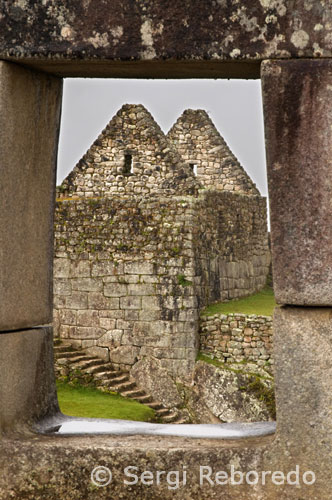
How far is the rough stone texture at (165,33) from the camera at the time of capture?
3.84 m

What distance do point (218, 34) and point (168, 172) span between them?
14013mm

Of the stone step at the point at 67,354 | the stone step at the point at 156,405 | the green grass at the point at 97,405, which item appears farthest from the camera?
the stone step at the point at 67,354

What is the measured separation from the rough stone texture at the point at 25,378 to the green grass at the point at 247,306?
39.0 ft

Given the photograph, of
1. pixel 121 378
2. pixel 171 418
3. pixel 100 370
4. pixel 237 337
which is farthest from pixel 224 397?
pixel 100 370

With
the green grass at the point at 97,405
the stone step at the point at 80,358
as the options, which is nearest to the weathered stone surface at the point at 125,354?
the stone step at the point at 80,358

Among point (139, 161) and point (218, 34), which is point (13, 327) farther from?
point (139, 161)

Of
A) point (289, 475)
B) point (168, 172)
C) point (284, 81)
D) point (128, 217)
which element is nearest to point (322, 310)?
Result: point (289, 475)

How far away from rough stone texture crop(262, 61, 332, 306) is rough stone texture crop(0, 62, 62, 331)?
130cm

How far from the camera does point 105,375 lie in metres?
15.9

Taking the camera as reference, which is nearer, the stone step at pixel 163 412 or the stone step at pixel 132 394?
the stone step at pixel 163 412

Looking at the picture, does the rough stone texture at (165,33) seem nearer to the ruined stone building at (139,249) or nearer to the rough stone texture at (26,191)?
the rough stone texture at (26,191)

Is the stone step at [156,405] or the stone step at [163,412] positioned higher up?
the stone step at [156,405]

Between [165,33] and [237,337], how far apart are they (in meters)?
12.4

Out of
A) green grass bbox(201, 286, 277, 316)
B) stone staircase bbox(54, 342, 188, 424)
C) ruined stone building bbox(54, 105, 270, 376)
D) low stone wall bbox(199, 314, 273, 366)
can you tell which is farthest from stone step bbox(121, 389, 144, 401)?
green grass bbox(201, 286, 277, 316)
